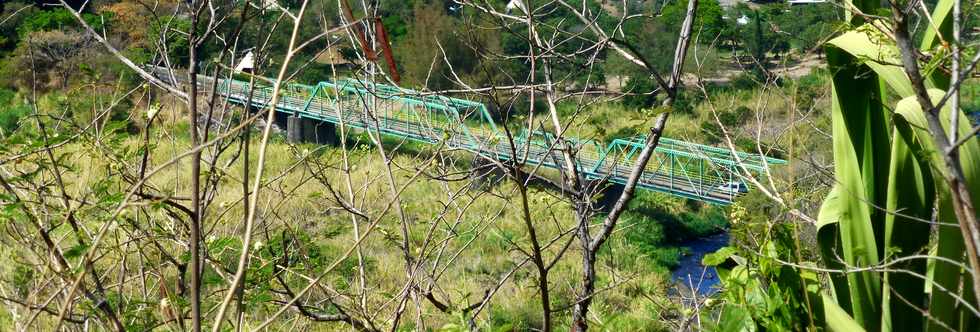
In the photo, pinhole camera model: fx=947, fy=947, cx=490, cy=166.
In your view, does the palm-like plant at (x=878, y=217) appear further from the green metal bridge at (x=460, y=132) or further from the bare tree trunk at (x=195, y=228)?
the bare tree trunk at (x=195, y=228)

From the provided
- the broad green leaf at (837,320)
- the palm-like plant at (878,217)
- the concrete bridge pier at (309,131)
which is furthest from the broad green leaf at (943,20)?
the concrete bridge pier at (309,131)

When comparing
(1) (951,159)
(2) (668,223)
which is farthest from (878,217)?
(2) (668,223)

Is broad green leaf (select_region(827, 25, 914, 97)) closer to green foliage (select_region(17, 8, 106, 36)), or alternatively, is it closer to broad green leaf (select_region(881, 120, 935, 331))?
broad green leaf (select_region(881, 120, 935, 331))

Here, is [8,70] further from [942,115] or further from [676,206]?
[942,115]

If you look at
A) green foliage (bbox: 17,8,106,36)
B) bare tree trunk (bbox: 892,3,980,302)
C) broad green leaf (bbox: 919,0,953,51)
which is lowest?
green foliage (bbox: 17,8,106,36)

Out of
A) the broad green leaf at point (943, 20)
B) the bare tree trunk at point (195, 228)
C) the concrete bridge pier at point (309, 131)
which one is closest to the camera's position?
the bare tree trunk at point (195, 228)

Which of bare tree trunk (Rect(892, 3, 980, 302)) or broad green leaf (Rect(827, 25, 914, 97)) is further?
broad green leaf (Rect(827, 25, 914, 97))

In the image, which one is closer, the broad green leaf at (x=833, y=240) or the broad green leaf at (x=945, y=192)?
the broad green leaf at (x=945, y=192)

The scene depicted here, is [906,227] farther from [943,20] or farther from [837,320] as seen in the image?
[943,20]

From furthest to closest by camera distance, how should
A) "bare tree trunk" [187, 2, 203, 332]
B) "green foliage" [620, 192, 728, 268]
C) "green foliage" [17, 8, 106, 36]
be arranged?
1. "green foliage" [620, 192, 728, 268]
2. "green foliage" [17, 8, 106, 36]
3. "bare tree trunk" [187, 2, 203, 332]

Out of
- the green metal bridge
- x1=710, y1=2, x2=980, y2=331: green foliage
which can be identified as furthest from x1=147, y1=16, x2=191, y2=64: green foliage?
x1=710, y1=2, x2=980, y2=331: green foliage

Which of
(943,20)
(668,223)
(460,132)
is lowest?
(668,223)

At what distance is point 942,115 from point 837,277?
14.3 inches

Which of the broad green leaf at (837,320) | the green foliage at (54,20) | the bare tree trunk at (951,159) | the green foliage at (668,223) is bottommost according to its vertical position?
the green foliage at (668,223)
